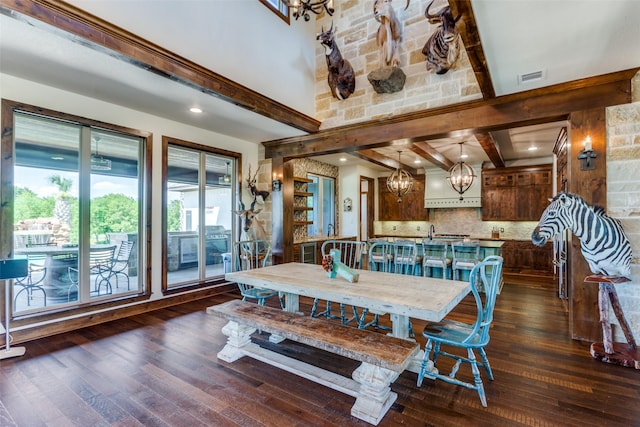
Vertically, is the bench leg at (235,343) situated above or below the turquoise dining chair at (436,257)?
below

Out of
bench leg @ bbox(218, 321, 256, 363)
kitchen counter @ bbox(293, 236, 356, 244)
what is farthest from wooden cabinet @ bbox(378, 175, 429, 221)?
bench leg @ bbox(218, 321, 256, 363)

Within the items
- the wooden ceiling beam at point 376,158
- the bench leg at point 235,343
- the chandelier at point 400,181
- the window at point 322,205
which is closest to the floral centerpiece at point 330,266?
the bench leg at point 235,343

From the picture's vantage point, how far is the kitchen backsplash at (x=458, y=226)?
7805 millimetres

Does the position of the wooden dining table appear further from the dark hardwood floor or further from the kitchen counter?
the kitchen counter

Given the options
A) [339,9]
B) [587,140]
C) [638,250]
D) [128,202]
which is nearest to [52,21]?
[128,202]

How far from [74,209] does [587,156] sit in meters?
5.73

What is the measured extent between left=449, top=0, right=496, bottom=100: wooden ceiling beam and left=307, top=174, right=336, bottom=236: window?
512 cm

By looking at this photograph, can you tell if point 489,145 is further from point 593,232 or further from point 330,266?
point 330,266

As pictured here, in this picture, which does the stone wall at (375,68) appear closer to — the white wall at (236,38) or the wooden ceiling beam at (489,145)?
the white wall at (236,38)

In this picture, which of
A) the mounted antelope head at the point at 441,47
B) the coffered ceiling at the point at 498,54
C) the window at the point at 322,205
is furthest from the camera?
the window at the point at 322,205

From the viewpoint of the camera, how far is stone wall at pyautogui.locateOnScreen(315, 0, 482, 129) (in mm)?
3928

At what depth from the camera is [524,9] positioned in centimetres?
214

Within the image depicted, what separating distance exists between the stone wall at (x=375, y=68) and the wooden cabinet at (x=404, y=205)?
4.87 meters

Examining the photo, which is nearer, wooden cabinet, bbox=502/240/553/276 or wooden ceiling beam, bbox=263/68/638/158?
wooden ceiling beam, bbox=263/68/638/158
